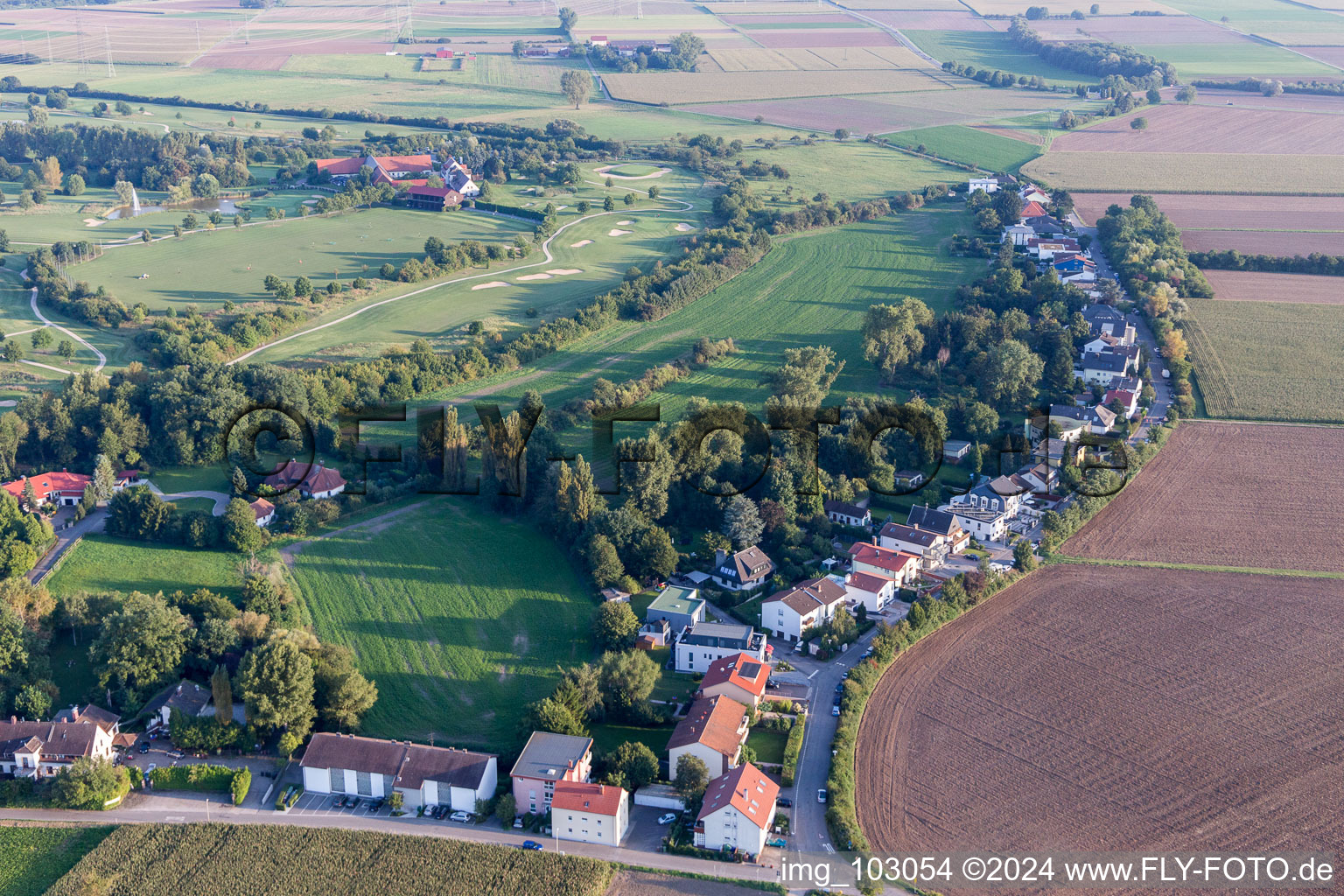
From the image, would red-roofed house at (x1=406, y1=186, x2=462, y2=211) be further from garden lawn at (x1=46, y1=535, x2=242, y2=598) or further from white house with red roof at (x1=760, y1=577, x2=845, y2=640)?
white house with red roof at (x1=760, y1=577, x2=845, y2=640)

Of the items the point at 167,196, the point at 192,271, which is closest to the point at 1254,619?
the point at 192,271

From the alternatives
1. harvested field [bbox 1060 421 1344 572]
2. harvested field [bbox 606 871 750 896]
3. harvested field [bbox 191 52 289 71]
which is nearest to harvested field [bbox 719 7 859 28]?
harvested field [bbox 191 52 289 71]

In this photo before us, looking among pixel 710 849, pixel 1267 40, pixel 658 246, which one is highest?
pixel 1267 40

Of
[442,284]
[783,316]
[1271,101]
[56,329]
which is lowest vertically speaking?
[56,329]

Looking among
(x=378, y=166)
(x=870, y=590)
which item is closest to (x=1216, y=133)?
(x=378, y=166)

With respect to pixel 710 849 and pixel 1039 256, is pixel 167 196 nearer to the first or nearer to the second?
pixel 1039 256

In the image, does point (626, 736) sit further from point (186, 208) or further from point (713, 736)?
point (186, 208)
